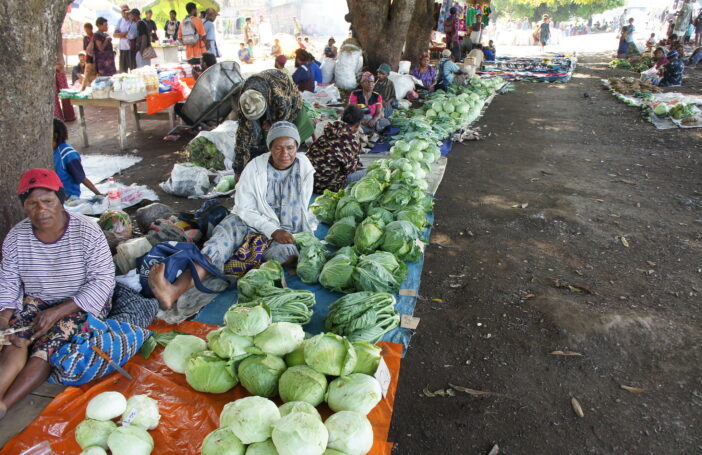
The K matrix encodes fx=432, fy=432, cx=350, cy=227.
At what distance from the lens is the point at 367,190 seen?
403 cm

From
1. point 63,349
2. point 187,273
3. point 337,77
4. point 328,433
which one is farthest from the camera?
point 337,77

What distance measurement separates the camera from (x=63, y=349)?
2293 mm

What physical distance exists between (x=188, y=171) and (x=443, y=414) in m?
4.29

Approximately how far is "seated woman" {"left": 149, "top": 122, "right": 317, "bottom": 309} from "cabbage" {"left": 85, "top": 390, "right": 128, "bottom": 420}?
1.39 m

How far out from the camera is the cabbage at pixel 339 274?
3.02 meters

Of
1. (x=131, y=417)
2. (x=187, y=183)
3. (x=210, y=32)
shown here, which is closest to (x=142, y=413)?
(x=131, y=417)

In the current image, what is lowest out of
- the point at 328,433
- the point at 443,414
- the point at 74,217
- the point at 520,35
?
the point at 443,414

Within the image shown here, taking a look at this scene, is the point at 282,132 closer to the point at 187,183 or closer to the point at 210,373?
the point at 210,373

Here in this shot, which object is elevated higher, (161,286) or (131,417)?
(161,286)

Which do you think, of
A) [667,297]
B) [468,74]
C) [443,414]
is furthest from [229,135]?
[468,74]

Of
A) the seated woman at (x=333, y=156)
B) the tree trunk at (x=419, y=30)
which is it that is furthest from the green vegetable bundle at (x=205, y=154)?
the tree trunk at (x=419, y=30)

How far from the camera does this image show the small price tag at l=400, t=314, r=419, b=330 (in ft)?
9.20

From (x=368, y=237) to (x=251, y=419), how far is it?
6.43 ft

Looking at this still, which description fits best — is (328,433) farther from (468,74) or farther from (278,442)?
(468,74)
